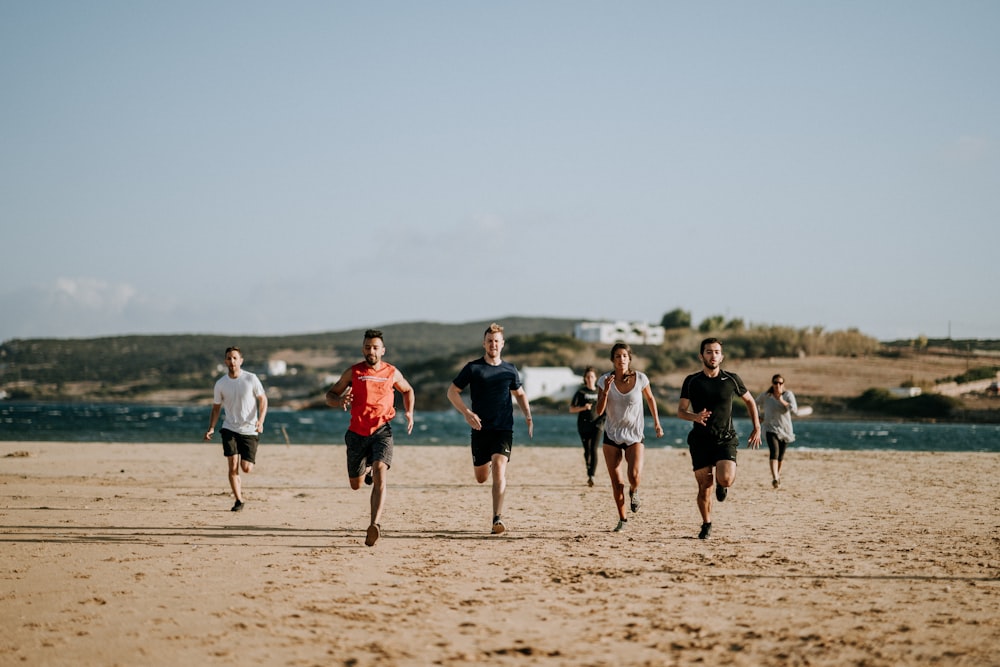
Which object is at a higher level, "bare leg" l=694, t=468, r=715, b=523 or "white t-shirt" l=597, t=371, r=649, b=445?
"white t-shirt" l=597, t=371, r=649, b=445

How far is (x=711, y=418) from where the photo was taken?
977cm

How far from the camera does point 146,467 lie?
69.9 ft

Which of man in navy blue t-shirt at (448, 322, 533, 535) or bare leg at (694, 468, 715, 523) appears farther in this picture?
man in navy blue t-shirt at (448, 322, 533, 535)

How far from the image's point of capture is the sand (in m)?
Result: 5.62

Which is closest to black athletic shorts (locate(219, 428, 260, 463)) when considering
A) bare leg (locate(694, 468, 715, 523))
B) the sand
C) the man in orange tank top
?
the sand

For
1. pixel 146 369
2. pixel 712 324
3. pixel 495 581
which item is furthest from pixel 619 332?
pixel 495 581

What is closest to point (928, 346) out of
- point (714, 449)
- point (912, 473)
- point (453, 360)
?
point (453, 360)

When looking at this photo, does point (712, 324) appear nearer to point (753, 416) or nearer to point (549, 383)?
point (549, 383)

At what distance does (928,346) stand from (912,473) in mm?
124210

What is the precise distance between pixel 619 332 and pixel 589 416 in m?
158

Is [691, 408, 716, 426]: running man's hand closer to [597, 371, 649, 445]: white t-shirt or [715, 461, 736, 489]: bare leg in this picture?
[715, 461, 736, 489]: bare leg

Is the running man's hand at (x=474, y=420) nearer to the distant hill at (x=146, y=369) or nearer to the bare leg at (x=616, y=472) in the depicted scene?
the bare leg at (x=616, y=472)

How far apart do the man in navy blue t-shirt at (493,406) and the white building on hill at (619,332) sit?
15754 cm

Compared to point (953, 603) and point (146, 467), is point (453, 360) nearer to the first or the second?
point (146, 467)
